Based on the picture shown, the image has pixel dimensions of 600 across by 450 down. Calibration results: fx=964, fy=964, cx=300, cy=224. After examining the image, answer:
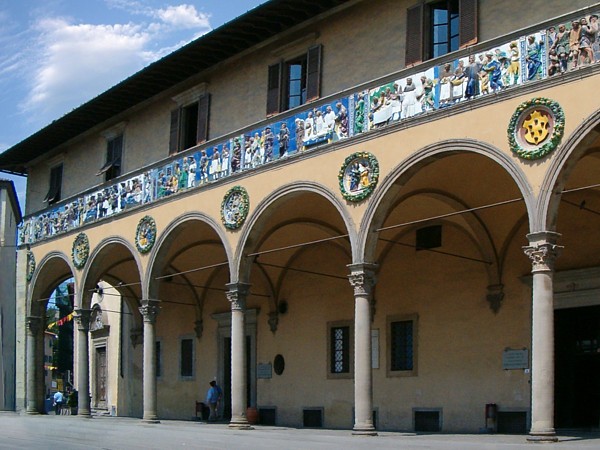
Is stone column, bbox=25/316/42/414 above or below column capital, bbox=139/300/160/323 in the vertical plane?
below

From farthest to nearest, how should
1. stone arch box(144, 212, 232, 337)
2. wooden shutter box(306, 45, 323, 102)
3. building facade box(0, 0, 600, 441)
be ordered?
stone arch box(144, 212, 232, 337) < wooden shutter box(306, 45, 323, 102) < building facade box(0, 0, 600, 441)

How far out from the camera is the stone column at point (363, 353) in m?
16.0

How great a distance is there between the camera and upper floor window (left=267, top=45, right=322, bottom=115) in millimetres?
19172

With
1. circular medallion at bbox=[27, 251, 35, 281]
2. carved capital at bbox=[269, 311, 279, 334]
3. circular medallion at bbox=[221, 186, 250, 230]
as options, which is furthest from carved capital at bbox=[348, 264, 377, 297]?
circular medallion at bbox=[27, 251, 35, 281]

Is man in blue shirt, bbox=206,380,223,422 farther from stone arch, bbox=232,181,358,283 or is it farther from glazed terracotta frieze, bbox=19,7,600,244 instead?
stone arch, bbox=232,181,358,283

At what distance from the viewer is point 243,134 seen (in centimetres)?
1977

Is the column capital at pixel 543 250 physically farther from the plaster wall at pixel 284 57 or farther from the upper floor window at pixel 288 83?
the upper floor window at pixel 288 83

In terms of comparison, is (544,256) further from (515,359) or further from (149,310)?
(149,310)

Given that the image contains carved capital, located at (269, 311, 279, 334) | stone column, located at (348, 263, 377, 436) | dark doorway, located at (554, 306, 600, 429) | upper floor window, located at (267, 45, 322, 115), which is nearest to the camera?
stone column, located at (348, 263, 377, 436)

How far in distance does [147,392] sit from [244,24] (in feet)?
27.8

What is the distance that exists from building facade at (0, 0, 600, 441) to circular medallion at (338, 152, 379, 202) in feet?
0.18

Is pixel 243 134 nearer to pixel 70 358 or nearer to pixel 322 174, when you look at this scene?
pixel 322 174

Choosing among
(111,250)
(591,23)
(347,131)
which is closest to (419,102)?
(347,131)

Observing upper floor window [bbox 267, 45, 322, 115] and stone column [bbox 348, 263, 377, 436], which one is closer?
stone column [bbox 348, 263, 377, 436]
